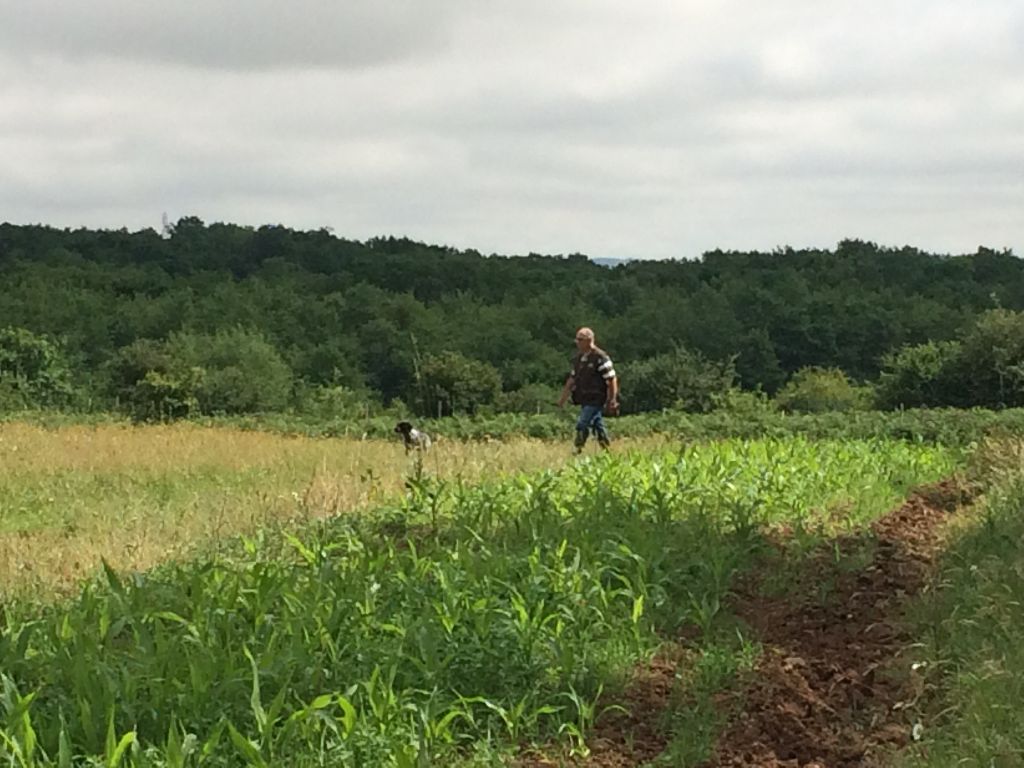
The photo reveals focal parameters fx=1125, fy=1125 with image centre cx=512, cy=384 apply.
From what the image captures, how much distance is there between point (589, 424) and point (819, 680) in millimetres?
9454

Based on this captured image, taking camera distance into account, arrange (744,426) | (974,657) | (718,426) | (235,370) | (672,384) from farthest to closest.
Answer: (235,370) < (672,384) < (718,426) < (744,426) < (974,657)

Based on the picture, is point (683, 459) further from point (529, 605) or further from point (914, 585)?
point (529, 605)

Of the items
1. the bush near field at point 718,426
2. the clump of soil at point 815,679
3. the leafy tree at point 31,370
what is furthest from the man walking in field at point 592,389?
the leafy tree at point 31,370

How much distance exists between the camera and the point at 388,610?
5.30 metres

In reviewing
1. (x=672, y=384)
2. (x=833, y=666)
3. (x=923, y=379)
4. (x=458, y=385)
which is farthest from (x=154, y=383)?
(x=833, y=666)

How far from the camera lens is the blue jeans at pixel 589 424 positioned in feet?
47.2

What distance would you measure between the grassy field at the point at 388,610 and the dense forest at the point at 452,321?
2574 centimetres

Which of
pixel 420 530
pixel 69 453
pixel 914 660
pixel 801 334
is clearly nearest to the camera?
pixel 914 660

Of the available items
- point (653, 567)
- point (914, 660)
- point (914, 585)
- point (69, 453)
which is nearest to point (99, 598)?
point (653, 567)

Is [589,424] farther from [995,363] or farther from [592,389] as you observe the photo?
[995,363]

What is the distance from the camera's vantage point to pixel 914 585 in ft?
21.2

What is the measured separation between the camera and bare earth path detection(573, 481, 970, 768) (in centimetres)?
434

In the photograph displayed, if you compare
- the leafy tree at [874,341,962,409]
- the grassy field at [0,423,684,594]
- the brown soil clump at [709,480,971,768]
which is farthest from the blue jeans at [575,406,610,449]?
the leafy tree at [874,341,962,409]

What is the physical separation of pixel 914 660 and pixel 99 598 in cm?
395
